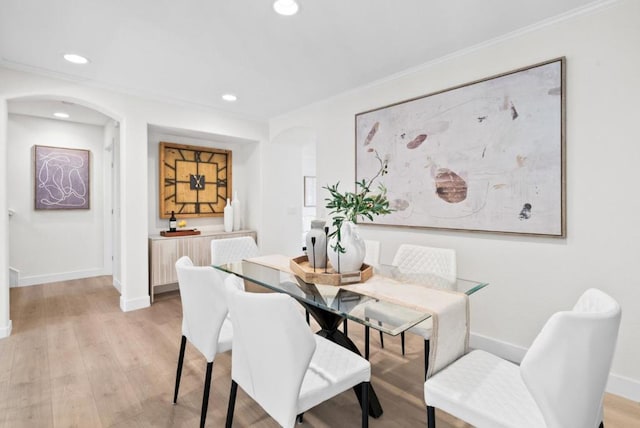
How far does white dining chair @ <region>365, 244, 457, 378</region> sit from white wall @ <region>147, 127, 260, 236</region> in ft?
9.44

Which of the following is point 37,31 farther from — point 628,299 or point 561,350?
point 628,299

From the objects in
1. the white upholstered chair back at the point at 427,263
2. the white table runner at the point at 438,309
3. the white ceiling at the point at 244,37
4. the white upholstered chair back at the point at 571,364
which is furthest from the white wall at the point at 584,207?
the white upholstered chair back at the point at 571,364

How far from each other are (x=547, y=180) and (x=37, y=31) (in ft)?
12.4

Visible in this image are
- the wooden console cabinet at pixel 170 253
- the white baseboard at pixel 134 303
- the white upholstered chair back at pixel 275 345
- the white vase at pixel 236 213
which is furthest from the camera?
the white vase at pixel 236 213

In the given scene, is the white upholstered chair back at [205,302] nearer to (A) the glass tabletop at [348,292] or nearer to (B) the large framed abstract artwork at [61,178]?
(A) the glass tabletop at [348,292]

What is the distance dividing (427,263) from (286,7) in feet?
6.59

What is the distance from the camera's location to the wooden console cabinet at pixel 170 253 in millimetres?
3795

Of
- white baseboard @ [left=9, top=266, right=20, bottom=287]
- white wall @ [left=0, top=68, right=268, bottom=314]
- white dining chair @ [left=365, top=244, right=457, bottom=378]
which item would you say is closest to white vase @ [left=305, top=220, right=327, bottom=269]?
white dining chair @ [left=365, top=244, right=457, bottom=378]

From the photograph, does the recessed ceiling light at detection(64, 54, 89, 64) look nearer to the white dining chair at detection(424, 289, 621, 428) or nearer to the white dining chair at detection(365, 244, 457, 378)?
the white dining chair at detection(365, 244, 457, 378)

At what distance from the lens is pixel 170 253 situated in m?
3.92

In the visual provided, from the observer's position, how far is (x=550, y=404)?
1.00 meters

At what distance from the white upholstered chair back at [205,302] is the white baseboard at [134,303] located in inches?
90.0

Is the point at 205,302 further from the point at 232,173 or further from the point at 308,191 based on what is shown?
the point at 308,191

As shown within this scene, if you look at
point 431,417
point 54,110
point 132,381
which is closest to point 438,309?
point 431,417
